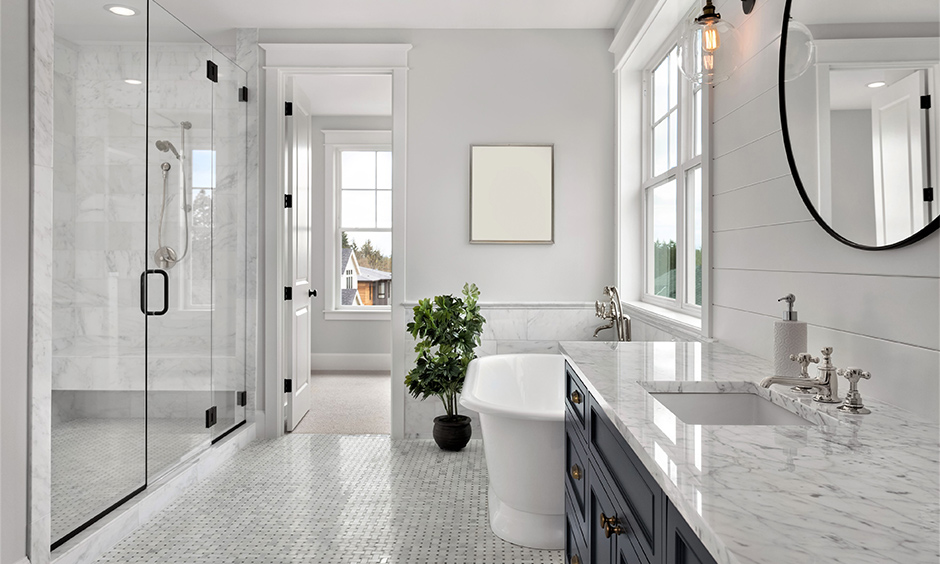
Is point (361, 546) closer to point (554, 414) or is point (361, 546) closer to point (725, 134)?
point (554, 414)

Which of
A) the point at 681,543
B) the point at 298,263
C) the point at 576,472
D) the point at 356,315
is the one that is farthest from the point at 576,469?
the point at 356,315

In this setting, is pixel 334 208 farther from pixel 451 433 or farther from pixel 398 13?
pixel 451 433

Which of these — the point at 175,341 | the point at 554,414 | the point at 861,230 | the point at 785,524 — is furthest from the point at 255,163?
the point at 785,524

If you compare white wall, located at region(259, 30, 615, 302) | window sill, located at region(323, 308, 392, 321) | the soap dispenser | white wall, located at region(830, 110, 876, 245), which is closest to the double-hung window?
white wall, located at region(259, 30, 615, 302)

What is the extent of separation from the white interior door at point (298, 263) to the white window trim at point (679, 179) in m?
2.27

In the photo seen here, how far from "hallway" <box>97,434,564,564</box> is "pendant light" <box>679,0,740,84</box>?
182 centimetres

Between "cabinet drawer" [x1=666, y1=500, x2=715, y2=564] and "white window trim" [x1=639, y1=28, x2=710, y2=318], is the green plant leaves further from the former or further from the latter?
"cabinet drawer" [x1=666, y1=500, x2=715, y2=564]

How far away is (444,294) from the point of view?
3.63 m

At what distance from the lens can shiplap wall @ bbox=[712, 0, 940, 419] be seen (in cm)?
109

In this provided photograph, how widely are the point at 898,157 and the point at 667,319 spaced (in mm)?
1613

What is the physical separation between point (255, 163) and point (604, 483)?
306 cm

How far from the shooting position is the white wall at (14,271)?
1.73 m

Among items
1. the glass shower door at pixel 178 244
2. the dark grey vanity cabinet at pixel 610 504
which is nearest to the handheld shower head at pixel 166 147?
the glass shower door at pixel 178 244

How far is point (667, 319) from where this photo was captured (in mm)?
2631
